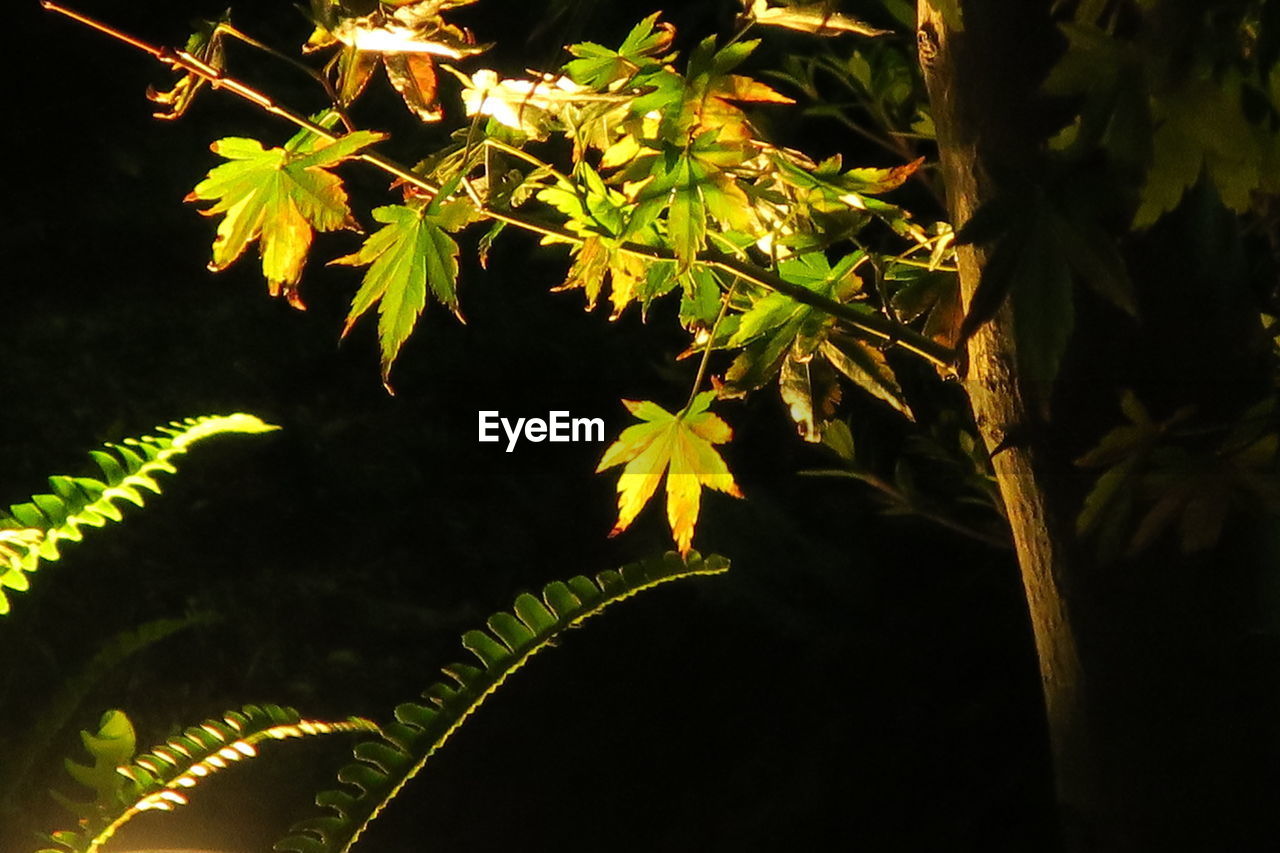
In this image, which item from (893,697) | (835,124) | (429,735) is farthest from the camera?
(835,124)

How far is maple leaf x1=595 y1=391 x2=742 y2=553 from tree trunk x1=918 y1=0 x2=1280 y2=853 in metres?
0.21

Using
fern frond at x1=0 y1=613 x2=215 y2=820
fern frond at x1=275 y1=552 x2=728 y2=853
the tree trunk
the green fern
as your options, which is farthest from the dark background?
the tree trunk

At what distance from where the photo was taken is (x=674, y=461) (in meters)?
0.72

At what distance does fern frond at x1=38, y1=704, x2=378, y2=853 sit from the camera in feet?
2.81

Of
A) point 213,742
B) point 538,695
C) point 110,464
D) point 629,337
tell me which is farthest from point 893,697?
point 110,464

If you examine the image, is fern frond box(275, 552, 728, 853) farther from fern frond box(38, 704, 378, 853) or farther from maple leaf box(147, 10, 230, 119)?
maple leaf box(147, 10, 230, 119)

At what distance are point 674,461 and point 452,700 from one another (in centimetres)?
31

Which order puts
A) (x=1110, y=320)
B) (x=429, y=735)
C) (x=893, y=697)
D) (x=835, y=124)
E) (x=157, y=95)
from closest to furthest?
(x=1110, y=320) < (x=157, y=95) < (x=429, y=735) < (x=893, y=697) < (x=835, y=124)

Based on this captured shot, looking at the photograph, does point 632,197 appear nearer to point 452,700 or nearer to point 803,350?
point 803,350

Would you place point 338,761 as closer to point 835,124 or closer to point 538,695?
point 538,695

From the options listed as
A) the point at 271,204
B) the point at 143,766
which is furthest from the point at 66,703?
the point at 271,204

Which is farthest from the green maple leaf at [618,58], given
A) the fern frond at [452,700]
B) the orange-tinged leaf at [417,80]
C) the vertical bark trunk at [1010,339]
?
the fern frond at [452,700]

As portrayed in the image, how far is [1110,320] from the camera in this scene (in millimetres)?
545

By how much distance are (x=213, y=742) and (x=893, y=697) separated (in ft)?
3.07
